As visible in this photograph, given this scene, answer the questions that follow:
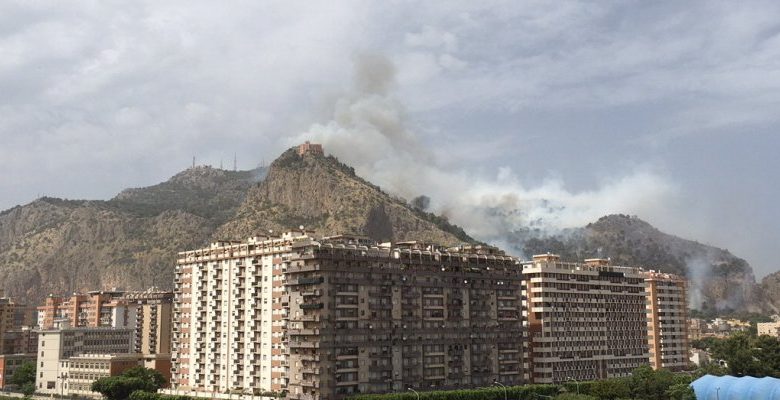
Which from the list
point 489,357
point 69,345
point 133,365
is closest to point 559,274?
point 489,357

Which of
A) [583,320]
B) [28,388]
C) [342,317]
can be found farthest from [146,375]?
[583,320]

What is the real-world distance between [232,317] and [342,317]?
112ft

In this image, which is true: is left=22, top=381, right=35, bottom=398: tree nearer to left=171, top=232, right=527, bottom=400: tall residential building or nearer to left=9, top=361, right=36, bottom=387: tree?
left=9, top=361, right=36, bottom=387: tree

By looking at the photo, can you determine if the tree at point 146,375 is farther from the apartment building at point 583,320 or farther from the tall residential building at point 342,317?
the apartment building at point 583,320

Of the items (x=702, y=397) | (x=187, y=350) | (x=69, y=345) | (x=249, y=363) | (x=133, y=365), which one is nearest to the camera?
(x=702, y=397)

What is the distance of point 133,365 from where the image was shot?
171 meters

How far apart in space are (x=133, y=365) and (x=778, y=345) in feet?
427

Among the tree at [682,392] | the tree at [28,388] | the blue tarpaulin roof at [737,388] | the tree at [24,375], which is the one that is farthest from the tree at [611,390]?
the tree at [24,375]

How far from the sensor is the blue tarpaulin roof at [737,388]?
10956 centimetres

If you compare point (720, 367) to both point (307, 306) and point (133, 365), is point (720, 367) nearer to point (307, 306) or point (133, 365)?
point (307, 306)

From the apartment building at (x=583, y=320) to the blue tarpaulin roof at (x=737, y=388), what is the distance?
41788mm

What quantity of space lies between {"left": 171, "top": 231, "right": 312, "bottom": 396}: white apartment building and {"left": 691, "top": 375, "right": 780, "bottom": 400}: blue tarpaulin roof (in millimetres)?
65188

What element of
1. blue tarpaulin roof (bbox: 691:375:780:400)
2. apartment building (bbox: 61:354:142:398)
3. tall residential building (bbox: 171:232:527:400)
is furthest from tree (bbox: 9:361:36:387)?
blue tarpaulin roof (bbox: 691:375:780:400)

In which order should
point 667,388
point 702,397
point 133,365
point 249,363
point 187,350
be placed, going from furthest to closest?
point 133,365 → point 187,350 → point 249,363 → point 667,388 → point 702,397
